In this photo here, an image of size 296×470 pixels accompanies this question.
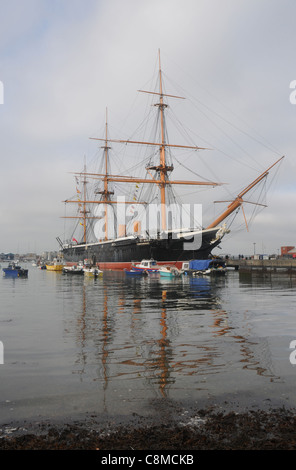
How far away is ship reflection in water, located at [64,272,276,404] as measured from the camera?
8305 mm

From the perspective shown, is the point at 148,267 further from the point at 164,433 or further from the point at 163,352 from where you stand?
the point at 164,433

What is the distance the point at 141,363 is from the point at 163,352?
54.8 inches

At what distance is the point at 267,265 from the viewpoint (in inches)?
3088

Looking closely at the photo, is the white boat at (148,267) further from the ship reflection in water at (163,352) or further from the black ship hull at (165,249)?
the ship reflection in water at (163,352)

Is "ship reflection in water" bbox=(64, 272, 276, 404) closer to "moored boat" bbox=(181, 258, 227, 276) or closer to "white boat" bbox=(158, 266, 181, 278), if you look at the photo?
"white boat" bbox=(158, 266, 181, 278)

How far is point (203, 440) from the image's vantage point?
18.3ft

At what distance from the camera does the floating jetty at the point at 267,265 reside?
238 ft

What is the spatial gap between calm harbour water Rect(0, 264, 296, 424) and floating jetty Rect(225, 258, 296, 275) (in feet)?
187

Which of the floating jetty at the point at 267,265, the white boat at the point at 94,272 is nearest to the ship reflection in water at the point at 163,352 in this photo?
the white boat at the point at 94,272

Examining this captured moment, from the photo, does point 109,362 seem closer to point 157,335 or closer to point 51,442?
point 157,335

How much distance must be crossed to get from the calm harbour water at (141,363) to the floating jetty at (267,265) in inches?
2243

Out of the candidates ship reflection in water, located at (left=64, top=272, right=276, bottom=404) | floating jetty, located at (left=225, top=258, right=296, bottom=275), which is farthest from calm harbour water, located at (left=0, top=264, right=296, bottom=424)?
floating jetty, located at (left=225, top=258, right=296, bottom=275)
